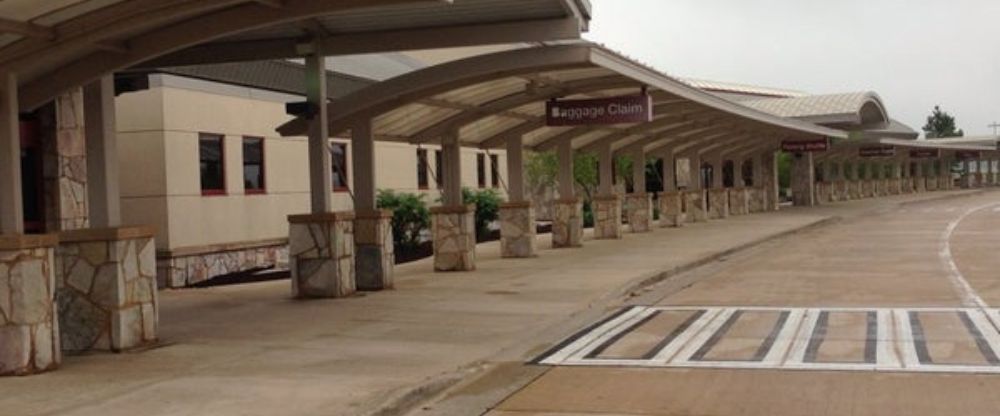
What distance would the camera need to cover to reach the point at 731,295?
50.1ft

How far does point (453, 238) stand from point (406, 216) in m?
6.72

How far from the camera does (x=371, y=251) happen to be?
1598 centimetres

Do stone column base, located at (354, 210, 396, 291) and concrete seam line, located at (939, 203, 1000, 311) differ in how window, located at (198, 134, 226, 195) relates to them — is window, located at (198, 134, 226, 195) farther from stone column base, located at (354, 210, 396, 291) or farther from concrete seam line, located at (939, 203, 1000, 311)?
concrete seam line, located at (939, 203, 1000, 311)

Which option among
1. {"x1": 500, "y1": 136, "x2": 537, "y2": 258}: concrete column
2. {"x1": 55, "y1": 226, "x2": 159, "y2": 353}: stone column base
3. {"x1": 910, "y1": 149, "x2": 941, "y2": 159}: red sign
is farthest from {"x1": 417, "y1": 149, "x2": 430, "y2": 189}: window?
{"x1": 910, "y1": 149, "x2": 941, "y2": 159}: red sign

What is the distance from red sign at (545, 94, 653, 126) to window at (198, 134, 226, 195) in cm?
633

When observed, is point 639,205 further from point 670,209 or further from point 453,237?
point 453,237

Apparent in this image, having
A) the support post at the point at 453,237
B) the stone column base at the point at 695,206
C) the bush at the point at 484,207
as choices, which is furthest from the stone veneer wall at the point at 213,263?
the stone column base at the point at 695,206

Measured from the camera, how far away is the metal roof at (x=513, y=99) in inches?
587

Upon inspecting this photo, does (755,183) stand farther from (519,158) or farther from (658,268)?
(658,268)

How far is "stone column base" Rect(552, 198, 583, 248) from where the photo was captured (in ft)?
82.4

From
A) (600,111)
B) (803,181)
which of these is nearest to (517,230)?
(600,111)

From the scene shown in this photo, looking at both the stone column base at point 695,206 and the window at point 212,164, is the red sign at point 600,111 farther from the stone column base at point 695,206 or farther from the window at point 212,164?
the stone column base at point 695,206

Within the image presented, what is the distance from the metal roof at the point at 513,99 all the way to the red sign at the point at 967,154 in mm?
66904

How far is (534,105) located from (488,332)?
9935 mm
